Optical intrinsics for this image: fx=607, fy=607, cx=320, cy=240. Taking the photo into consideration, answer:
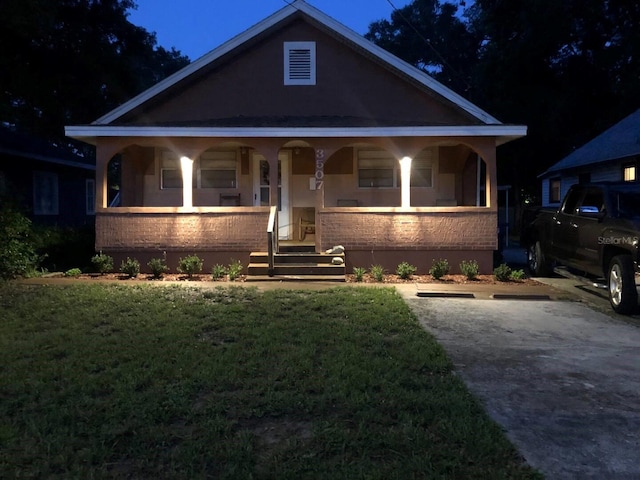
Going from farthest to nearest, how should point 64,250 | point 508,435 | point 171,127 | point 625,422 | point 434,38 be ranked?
point 434,38 < point 64,250 < point 171,127 < point 625,422 < point 508,435

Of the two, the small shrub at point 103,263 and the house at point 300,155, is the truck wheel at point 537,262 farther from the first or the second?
the small shrub at point 103,263

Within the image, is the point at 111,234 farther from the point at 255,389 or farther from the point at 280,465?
the point at 280,465

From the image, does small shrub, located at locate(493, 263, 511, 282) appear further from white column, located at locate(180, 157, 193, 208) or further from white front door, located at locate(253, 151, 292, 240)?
white column, located at locate(180, 157, 193, 208)

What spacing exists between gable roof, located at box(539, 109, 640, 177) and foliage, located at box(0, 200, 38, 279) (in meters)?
16.0

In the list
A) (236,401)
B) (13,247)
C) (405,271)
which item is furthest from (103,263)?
(236,401)

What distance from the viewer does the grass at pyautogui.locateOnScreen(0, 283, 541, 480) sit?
3.68 meters

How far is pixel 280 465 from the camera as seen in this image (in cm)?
365

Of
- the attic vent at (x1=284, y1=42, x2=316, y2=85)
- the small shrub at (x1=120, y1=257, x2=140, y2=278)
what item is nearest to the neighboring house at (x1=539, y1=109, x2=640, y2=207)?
the attic vent at (x1=284, y1=42, x2=316, y2=85)

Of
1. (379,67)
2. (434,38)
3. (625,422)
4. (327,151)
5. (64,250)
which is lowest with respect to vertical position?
(625,422)

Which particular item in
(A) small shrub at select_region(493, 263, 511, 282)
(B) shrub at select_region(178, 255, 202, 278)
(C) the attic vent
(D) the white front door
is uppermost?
(C) the attic vent

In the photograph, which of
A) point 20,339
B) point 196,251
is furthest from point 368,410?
point 196,251

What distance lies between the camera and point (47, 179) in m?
21.6

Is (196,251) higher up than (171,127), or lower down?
lower down

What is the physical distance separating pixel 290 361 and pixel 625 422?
9.46 ft
